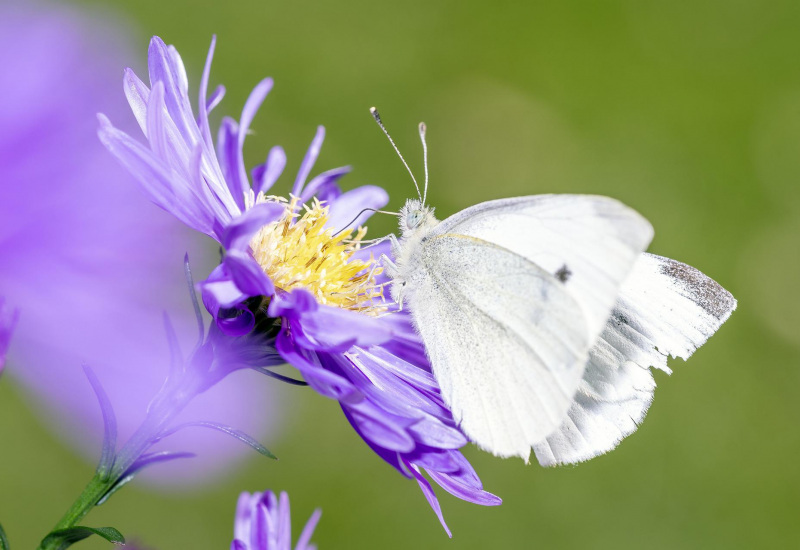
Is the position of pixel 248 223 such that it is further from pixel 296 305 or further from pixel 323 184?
pixel 323 184

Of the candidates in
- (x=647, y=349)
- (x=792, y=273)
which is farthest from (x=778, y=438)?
(x=647, y=349)

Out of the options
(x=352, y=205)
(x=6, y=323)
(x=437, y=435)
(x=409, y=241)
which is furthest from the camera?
(x=352, y=205)

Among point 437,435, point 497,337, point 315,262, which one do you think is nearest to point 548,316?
point 497,337

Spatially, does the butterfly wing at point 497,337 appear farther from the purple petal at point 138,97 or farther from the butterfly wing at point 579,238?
the purple petal at point 138,97

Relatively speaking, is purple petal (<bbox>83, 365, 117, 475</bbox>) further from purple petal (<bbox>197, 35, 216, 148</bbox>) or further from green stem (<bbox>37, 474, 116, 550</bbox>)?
purple petal (<bbox>197, 35, 216, 148</bbox>)

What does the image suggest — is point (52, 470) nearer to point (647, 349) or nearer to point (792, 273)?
point (647, 349)

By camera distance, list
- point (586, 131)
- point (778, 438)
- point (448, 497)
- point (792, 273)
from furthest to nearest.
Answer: point (586, 131) → point (792, 273) → point (778, 438) → point (448, 497)

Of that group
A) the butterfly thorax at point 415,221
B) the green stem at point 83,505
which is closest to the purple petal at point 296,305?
the green stem at point 83,505
